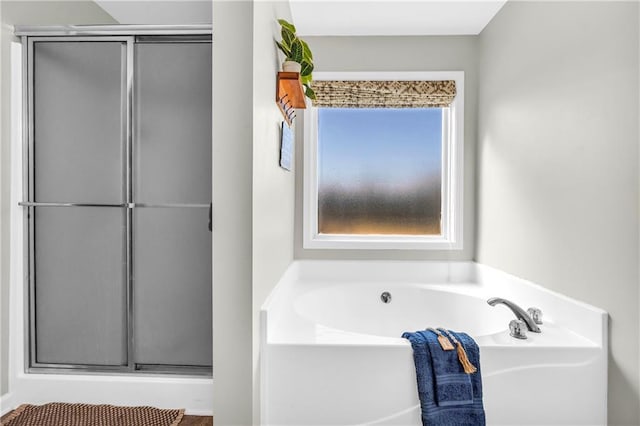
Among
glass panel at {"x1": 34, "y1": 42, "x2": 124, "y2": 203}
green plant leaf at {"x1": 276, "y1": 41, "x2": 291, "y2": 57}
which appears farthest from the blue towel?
glass panel at {"x1": 34, "y1": 42, "x2": 124, "y2": 203}

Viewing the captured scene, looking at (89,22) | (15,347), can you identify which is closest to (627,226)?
(15,347)

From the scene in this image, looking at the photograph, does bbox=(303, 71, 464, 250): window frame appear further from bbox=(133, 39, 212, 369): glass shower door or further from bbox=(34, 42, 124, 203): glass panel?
bbox=(34, 42, 124, 203): glass panel

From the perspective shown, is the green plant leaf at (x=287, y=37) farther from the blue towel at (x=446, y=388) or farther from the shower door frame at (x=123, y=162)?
the blue towel at (x=446, y=388)

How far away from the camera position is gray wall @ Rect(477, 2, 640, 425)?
119 cm

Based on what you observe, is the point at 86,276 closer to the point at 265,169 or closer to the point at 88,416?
the point at 88,416

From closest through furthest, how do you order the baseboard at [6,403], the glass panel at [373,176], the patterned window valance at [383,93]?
the baseboard at [6,403], the patterned window valance at [383,93], the glass panel at [373,176]

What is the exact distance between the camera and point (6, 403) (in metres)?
1.73

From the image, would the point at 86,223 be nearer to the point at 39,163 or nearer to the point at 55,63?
the point at 39,163

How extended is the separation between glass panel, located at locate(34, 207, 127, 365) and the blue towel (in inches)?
60.2

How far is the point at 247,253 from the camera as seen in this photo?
4.20 ft

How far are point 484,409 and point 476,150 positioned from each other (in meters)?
1.70

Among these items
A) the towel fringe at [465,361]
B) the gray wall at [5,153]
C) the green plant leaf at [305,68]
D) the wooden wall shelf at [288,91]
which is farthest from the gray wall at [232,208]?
the gray wall at [5,153]

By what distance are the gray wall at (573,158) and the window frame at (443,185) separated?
10.5 inches

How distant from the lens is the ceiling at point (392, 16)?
2016 millimetres
